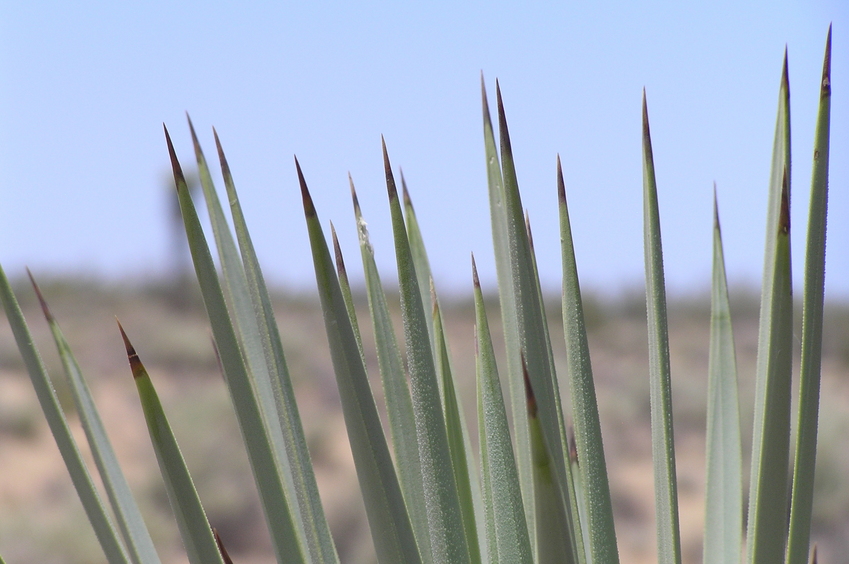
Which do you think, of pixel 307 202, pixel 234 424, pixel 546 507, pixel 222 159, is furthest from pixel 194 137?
pixel 234 424

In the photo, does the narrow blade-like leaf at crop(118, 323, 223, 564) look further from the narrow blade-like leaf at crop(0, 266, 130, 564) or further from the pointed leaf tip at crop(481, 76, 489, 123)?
the pointed leaf tip at crop(481, 76, 489, 123)

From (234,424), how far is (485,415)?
292 inches

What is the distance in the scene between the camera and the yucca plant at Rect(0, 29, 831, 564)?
64cm

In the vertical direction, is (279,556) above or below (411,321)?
below

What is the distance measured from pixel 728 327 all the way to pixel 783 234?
459 mm

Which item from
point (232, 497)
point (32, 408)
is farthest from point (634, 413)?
point (32, 408)

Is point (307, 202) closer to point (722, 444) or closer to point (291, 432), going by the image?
point (291, 432)

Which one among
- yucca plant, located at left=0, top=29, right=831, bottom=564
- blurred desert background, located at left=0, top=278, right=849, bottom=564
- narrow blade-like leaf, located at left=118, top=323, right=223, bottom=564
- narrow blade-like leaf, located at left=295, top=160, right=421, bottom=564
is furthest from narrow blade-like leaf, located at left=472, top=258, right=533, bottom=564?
blurred desert background, located at left=0, top=278, right=849, bottom=564

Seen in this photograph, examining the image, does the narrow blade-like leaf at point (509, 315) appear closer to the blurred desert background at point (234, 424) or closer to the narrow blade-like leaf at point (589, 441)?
the narrow blade-like leaf at point (589, 441)

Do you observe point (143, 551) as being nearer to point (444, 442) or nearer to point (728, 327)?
point (444, 442)

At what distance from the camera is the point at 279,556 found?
0.74m

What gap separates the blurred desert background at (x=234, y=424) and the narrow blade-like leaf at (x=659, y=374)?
15.7 feet

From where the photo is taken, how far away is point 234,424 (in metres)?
7.91

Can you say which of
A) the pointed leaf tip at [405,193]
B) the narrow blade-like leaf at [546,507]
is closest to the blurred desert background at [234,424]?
the pointed leaf tip at [405,193]
